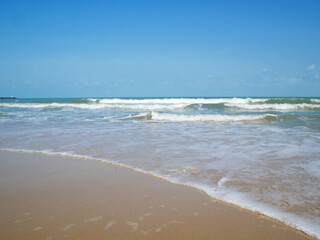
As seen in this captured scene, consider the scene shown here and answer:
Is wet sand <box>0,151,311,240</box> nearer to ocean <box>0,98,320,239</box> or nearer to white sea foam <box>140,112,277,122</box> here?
ocean <box>0,98,320,239</box>

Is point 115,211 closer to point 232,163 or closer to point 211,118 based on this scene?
point 232,163

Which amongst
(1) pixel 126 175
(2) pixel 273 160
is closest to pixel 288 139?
(2) pixel 273 160

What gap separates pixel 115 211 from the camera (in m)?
2.30

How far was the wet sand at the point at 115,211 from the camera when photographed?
1.93 metres

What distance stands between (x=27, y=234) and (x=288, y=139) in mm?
6371

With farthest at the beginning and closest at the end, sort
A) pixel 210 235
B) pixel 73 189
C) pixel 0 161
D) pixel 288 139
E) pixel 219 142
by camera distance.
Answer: pixel 288 139, pixel 219 142, pixel 0 161, pixel 73 189, pixel 210 235

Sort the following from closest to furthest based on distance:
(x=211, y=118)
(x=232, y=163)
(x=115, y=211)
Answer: (x=115, y=211)
(x=232, y=163)
(x=211, y=118)

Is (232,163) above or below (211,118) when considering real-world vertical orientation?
below

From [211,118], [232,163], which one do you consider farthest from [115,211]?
[211,118]

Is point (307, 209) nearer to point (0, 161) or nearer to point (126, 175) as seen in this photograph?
point (126, 175)

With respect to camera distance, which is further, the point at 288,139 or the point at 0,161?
the point at 288,139

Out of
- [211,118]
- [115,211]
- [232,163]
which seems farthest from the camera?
[211,118]

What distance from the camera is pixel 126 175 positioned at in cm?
344

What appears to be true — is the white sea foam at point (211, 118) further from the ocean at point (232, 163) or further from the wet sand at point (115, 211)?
the wet sand at point (115, 211)
